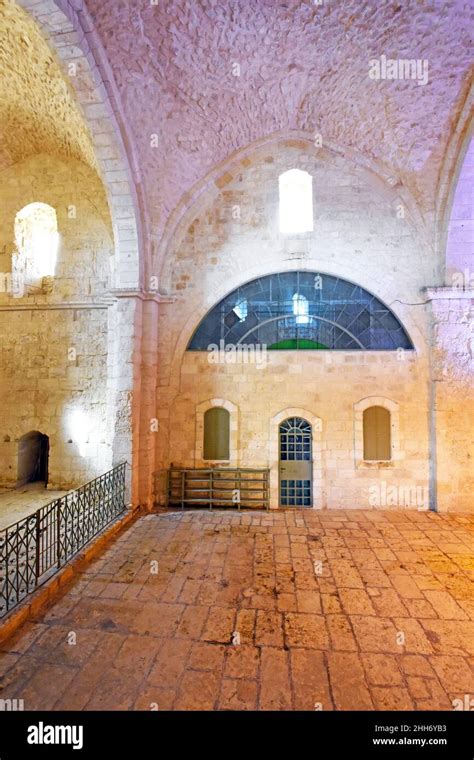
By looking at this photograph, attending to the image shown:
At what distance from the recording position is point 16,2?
504cm

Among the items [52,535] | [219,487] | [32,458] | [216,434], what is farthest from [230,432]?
[32,458]

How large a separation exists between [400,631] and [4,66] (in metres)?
10.7

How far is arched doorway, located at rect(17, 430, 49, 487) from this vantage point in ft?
30.9

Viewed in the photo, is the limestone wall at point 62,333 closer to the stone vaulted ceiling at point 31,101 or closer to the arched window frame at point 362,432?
the stone vaulted ceiling at point 31,101

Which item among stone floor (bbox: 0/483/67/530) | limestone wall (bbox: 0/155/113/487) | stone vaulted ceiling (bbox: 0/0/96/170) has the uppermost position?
stone vaulted ceiling (bbox: 0/0/96/170)

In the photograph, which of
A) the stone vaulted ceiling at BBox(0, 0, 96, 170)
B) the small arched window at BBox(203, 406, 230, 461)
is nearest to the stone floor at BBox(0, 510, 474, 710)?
the small arched window at BBox(203, 406, 230, 461)

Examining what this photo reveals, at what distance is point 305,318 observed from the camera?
8664 mm

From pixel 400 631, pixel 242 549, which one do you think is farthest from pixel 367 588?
pixel 242 549

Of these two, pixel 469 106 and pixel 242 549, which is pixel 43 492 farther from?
pixel 469 106

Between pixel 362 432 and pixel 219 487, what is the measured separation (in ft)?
11.3

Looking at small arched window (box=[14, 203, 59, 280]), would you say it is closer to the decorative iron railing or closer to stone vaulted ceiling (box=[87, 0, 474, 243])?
stone vaulted ceiling (box=[87, 0, 474, 243])

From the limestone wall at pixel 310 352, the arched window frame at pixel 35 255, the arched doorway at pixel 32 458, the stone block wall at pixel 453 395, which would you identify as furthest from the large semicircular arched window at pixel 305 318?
the arched doorway at pixel 32 458

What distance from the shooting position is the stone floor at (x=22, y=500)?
7.41 meters
